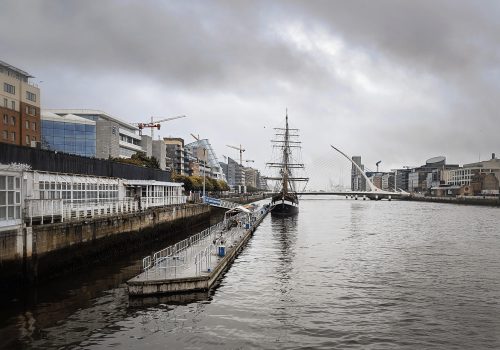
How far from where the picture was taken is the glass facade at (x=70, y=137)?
380 feet

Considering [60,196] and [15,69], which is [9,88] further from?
[60,196]

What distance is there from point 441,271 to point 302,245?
1847 centimetres

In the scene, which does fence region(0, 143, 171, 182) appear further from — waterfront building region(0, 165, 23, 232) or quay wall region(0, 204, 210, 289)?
quay wall region(0, 204, 210, 289)

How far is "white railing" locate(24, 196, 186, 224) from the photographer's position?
29.0 meters

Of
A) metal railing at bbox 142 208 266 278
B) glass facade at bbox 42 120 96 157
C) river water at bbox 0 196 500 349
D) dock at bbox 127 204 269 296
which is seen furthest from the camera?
glass facade at bbox 42 120 96 157

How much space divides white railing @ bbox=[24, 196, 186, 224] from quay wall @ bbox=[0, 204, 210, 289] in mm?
1128

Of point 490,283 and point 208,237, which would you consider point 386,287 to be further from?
point 208,237

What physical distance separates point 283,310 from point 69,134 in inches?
4275

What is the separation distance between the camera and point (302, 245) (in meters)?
51.5

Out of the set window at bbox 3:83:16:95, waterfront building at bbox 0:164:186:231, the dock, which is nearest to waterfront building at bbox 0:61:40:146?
window at bbox 3:83:16:95

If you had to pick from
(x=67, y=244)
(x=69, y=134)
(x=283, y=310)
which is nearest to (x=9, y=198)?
(x=67, y=244)

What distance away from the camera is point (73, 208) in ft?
121

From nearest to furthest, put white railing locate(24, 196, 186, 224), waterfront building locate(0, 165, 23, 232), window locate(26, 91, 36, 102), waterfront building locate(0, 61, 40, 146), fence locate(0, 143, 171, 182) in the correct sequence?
waterfront building locate(0, 165, 23, 232)
white railing locate(24, 196, 186, 224)
fence locate(0, 143, 171, 182)
waterfront building locate(0, 61, 40, 146)
window locate(26, 91, 36, 102)

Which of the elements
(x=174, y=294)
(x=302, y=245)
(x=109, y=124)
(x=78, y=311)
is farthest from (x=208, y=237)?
(x=109, y=124)
